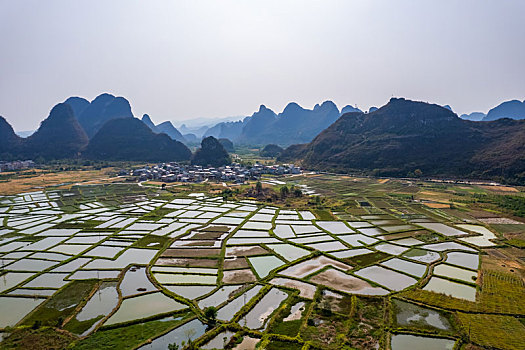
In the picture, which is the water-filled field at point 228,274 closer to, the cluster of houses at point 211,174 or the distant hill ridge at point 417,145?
the cluster of houses at point 211,174

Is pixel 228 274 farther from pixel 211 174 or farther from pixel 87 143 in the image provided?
pixel 87 143

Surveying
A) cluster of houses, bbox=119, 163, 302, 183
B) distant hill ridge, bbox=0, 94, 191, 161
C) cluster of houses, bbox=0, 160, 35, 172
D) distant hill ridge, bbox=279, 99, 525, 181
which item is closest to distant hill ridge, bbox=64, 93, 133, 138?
distant hill ridge, bbox=0, 94, 191, 161

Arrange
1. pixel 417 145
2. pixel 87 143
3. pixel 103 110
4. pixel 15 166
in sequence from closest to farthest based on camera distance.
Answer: pixel 417 145
pixel 15 166
pixel 87 143
pixel 103 110

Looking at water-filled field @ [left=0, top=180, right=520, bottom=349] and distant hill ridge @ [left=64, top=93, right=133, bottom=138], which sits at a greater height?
distant hill ridge @ [left=64, top=93, right=133, bottom=138]

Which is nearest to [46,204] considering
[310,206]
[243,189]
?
[243,189]

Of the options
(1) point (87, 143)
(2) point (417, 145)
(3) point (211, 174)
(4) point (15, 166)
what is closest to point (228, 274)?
(3) point (211, 174)

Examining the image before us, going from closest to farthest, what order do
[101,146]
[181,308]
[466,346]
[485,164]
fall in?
1. [466,346]
2. [181,308]
3. [485,164]
4. [101,146]

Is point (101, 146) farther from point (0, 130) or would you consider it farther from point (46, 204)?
point (46, 204)

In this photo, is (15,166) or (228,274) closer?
(228,274)

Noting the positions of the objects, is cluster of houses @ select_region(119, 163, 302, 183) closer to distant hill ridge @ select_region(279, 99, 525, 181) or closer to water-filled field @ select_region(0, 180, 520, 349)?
distant hill ridge @ select_region(279, 99, 525, 181)

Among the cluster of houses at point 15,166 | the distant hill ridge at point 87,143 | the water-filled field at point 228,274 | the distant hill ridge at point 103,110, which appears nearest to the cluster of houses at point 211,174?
the water-filled field at point 228,274

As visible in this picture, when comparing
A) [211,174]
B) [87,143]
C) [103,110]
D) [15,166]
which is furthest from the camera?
[103,110]
